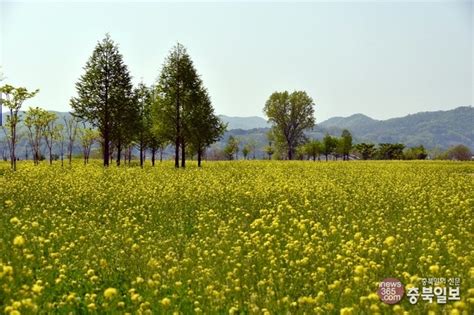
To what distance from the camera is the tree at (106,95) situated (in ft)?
142

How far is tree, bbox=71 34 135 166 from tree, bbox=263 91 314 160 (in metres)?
58.7

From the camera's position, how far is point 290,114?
100812 mm

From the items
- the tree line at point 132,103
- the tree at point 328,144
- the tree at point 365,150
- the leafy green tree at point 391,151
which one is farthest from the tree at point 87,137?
the leafy green tree at point 391,151

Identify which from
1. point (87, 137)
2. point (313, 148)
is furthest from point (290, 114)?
point (87, 137)

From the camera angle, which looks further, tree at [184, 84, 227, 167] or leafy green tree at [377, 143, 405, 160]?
leafy green tree at [377, 143, 405, 160]

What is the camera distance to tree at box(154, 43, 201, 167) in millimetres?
42500

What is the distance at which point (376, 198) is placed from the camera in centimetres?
1823

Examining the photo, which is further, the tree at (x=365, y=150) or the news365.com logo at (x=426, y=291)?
the tree at (x=365, y=150)

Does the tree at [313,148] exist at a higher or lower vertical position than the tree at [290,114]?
lower

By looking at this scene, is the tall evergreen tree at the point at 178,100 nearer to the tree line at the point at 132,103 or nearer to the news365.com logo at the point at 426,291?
the tree line at the point at 132,103

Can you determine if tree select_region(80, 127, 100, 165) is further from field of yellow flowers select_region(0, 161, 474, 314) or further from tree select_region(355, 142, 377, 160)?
tree select_region(355, 142, 377, 160)

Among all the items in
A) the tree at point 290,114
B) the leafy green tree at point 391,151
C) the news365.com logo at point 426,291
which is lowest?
the news365.com logo at point 426,291

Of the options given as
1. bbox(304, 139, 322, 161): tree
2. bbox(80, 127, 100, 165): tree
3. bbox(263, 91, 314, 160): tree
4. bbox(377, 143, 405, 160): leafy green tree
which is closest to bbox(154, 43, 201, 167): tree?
bbox(80, 127, 100, 165): tree

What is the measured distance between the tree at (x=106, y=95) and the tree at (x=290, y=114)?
5869 cm
